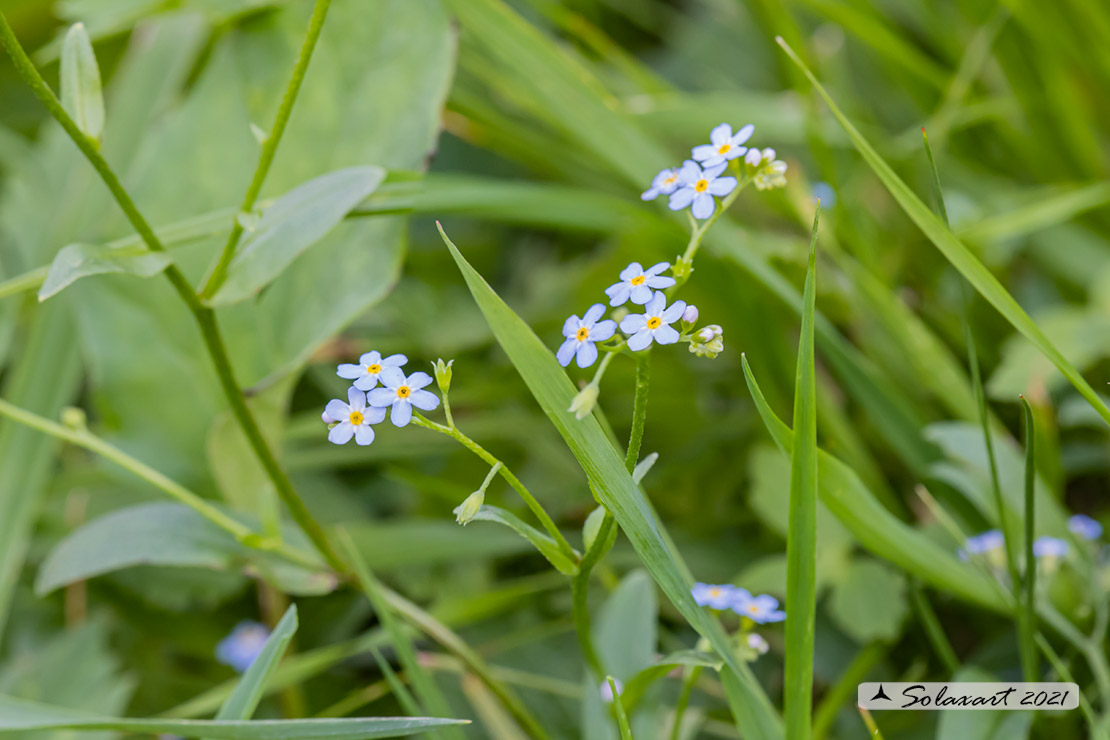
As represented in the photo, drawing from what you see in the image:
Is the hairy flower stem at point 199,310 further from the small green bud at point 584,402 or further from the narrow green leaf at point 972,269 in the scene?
the narrow green leaf at point 972,269

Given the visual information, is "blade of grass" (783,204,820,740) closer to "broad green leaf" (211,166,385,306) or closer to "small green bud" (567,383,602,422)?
"small green bud" (567,383,602,422)

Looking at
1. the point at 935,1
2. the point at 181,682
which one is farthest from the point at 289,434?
the point at 935,1

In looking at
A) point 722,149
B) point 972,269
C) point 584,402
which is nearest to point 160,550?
point 584,402

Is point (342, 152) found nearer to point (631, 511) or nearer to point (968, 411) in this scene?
point (631, 511)

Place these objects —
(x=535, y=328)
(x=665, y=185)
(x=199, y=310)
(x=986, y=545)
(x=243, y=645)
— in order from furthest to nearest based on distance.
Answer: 1. (x=535, y=328)
2. (x=243, y=645)
3. (x=986, y=545)
4. (x=199, y=310)
5. (x=665, y=185)

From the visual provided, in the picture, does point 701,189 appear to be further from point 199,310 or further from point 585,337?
point 199,310

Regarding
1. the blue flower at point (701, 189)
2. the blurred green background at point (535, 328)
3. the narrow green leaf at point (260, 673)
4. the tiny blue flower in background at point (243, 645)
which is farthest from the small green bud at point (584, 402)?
the tiny blue flower in background at point (243, 645)
